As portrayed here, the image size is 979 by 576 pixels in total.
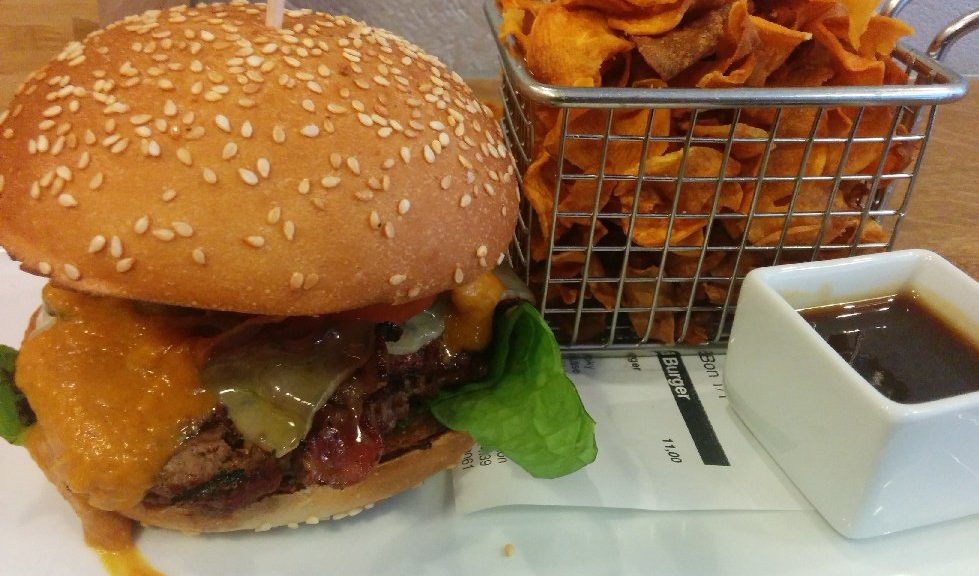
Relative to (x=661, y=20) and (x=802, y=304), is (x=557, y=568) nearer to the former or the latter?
(x=802, y=304)

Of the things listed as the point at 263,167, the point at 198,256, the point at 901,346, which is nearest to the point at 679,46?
the point at 901,346

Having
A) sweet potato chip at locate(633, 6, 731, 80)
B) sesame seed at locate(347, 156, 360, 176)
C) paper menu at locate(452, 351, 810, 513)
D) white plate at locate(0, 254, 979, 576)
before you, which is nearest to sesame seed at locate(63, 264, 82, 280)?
sesame seed at locate(347, 156, 360, 176)

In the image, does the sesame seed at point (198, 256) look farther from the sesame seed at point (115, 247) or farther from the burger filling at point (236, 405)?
the burger filling at point (236, 405)

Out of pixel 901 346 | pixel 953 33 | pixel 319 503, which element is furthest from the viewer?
pixel 953 33

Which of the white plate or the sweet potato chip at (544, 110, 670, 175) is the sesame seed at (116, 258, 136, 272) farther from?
the sweet potato chip at (544, 110, 670, 175)

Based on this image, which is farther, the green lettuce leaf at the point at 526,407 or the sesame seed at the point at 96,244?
the green lettuce leaf at the point at 526,407

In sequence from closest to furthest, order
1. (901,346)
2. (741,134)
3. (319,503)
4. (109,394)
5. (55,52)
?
(109,394), (319,503), (901,346), (741,134), (55,52)

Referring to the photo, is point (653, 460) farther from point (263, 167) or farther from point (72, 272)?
point (72, 272)

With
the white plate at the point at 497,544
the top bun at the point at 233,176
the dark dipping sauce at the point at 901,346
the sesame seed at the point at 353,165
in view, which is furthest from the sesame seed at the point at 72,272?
the dark dipping sauce at the point at 901,346
